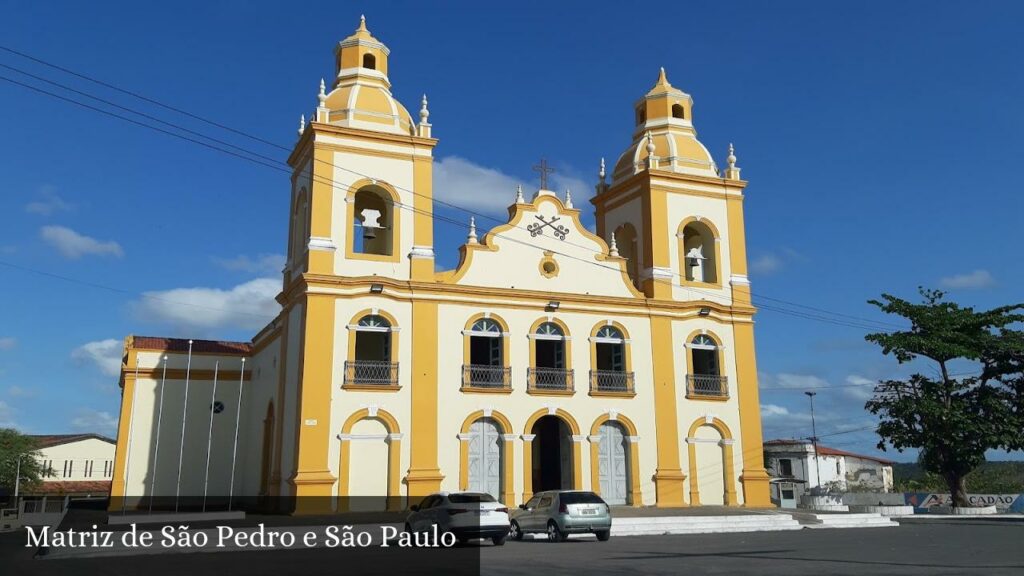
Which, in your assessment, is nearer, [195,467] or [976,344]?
[195,467]

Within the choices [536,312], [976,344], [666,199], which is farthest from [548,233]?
[976,344]

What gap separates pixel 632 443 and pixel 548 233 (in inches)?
284

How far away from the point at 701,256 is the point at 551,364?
664 cm

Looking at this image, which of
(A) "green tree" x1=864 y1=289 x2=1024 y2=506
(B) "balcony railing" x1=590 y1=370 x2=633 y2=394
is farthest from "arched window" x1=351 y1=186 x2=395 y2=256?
(A) "green tree" x1=864 y1=289 x2=1024 y2=506

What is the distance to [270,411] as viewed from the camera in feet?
92.3

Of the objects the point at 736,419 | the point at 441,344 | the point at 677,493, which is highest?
the point at 441,344

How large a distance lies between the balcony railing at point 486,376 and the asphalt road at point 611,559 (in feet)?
25.7

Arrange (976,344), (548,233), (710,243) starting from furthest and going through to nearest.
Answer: (976,344)
(710,243)
(548,233)

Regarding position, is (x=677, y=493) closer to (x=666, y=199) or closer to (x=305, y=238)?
(x=666, y=199)

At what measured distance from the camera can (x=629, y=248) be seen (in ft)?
103

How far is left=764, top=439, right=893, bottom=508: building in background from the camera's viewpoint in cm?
5888

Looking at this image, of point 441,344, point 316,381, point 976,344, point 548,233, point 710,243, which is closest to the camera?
point 316,381

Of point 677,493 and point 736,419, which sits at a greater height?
point 736,419

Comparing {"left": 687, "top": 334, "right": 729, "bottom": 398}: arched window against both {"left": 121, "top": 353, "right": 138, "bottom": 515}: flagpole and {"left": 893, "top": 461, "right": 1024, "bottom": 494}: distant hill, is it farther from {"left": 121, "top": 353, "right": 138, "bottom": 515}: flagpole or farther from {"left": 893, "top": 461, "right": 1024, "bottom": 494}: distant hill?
{"left": 893, "top": 461, "right": 1024, "bottom": 494}: distant hill
